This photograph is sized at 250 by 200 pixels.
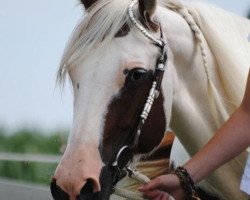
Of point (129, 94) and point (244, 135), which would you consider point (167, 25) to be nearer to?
point (129, 94)

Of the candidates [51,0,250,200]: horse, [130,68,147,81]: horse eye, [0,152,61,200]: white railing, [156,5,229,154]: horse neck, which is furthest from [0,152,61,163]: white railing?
[130,68,147,81]: horse eye

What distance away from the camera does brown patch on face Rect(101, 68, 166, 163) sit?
247 cm

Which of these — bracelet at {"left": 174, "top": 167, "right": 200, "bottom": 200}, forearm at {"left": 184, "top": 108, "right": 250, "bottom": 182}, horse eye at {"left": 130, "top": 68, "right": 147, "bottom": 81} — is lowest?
bracelet at {"left": 174, "top": 167, "right": 200, "bottom": 200}

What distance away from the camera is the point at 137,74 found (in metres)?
2.53

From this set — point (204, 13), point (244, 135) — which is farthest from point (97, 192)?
point (204, 13)

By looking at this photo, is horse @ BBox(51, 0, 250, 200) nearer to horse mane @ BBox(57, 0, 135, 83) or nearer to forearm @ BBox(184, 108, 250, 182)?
horse mane @ BBox(57, 0, 135, 83)

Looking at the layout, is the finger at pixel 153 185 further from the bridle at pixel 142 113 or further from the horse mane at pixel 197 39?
the horse mane at pixel 197 39

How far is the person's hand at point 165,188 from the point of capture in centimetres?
254

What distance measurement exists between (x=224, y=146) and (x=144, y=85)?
1.14ft

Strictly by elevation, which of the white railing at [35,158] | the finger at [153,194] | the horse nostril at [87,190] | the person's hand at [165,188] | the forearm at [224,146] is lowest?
the white railing at [35,158]

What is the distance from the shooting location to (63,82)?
2691 mm

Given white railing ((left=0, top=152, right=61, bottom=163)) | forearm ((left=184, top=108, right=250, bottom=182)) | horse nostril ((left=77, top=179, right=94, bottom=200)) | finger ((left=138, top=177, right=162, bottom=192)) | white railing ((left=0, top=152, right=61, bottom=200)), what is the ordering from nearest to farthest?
horse nostril ((left=77, top=179, right=94, bottom=200)) < forearm ((left=184, top=108, right=250, bottom=182)) < finger ((left=138, top=177, right=162, bottom=192)) < white railing ((left=0, top=152, right=61, bottom=200)) < white railing ((left=0, top=152, right=61, bottom=163))

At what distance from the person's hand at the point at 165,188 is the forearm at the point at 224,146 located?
65mm

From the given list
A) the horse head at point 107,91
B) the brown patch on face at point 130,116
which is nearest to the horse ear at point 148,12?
the horse head at point 107,91
